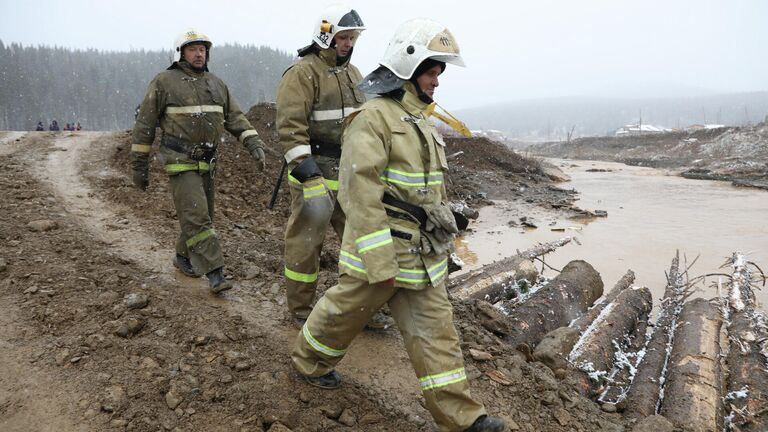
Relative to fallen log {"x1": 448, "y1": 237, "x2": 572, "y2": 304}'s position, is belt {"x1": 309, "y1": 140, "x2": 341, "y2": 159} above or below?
above

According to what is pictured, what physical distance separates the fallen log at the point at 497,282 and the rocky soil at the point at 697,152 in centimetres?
1571

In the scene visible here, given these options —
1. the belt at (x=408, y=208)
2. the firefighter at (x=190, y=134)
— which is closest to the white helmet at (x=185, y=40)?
the firefighter at (x=190, y=134)

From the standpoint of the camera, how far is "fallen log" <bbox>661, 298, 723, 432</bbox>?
3.20m

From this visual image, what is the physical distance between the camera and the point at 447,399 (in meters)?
2.34

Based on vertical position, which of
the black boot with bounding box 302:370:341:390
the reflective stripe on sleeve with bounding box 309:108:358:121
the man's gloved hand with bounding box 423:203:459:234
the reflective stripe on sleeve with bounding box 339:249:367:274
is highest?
the reflective stripe on sleeve with bounding box 309:108:358:121

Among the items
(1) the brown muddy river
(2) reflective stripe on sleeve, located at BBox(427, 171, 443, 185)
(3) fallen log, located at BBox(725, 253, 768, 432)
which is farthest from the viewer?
(1) the brown muddy river

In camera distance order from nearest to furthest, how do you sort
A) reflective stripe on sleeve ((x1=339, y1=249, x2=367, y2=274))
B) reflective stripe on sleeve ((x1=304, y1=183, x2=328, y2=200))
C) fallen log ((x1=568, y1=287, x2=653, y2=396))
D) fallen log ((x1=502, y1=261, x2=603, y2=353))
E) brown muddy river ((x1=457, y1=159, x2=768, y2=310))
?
reflective stripe on sleeve ((x1=339, y1=249, x2=367, y2=274)) → reflective stripe on sleeve ((x1=304, y1=183, x2=328, y2=200)) → fallen log ((x1=568, y1=287, x2=653, y2=396)) → fallen log ((x1=502, y1=261, x2=603, y2=353)) → brown muddy river ((x1=457, y1=159, x2=768, y2=310))

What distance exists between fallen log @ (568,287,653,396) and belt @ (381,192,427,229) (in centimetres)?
204

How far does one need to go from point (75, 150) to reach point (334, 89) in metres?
8.40

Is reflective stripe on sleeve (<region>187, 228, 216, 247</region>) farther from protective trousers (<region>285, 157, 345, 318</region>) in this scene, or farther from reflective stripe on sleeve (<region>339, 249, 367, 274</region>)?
reflective stripe on sleeve (<region>339, 249, 367, 274</region>)

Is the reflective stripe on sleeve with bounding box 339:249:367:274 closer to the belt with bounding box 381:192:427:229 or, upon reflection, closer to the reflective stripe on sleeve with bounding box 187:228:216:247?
the belt with bounding box 381:192:427:229

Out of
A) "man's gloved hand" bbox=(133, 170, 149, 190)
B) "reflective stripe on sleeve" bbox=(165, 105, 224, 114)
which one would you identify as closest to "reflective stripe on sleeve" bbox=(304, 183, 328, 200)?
"reflective stripe on sleeve" bbox=(165, 105, 224, 114)

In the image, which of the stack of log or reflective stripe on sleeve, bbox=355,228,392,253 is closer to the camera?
reflective stripe on sleeve, bbox=355,228,392,253

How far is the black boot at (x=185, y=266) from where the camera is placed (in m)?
4.29
